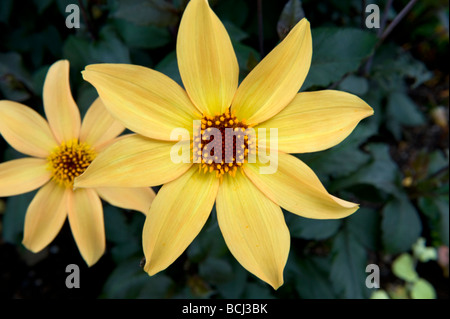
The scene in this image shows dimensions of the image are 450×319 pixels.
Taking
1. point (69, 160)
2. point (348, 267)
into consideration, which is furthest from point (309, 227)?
point (69, 160)

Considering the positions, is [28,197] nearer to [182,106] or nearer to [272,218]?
[182,106]

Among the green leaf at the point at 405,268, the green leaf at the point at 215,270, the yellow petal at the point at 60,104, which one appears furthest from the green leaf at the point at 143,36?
the green leaf at the point at 405,268

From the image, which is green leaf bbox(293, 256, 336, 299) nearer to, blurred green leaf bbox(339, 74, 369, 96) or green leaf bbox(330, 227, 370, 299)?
green leaf bbox(330, 227, 370, 299)

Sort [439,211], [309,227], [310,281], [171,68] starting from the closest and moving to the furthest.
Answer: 1. [171,68]
2. [309,227]
3. [439,211]
4. [310,281]

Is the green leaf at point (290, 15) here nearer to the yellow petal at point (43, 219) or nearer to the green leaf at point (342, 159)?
the green leaf at point (342, 159)

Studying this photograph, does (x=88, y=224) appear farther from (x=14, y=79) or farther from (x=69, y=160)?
(x=14, y=79)

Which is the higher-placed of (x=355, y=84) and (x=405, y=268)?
(x=355, y=84)

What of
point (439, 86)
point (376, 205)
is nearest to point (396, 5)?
point (439, 86)
